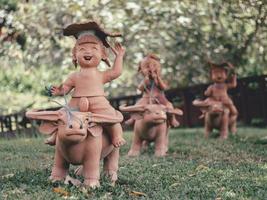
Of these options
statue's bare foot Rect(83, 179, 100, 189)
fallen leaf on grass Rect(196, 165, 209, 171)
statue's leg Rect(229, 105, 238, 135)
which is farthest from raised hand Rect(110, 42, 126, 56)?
statue's leg Rect(229, 105, 238, 135)

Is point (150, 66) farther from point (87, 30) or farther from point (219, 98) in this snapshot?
point (87, 30)

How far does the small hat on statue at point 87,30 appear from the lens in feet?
17.3

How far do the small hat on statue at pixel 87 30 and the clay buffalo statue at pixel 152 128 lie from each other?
219 centimetres

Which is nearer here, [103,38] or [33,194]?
[33,194]

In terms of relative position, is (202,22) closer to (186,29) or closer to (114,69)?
(186,29)

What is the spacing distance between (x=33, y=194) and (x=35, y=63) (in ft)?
33.5

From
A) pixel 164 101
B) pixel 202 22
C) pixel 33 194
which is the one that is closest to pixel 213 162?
pixel 164 101

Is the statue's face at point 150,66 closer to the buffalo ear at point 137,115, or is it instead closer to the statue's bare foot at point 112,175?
the buffalo ear at point 137,115

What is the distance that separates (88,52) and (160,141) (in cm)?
276

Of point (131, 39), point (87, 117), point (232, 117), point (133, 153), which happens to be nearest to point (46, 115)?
point (87, 117)

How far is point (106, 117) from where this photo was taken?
506cm

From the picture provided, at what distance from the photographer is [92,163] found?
5047 mm

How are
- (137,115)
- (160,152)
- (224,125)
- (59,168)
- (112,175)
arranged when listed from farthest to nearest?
(224,125)
(160,152)
(137,115)
(112,175)
(59,168)

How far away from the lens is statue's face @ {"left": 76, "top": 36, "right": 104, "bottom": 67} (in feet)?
17.4
